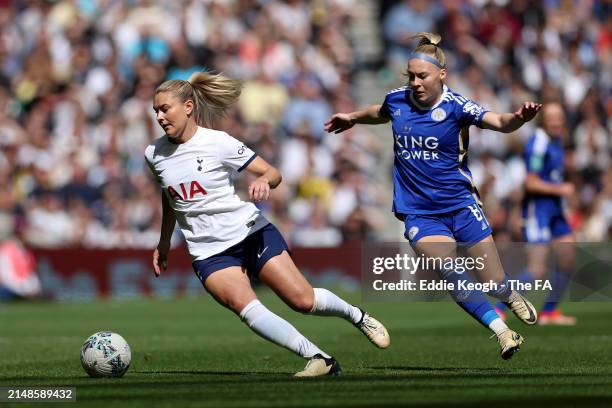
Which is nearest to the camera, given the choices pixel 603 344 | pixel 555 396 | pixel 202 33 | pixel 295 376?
pixel 555 396

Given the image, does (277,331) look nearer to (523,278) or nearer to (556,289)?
(523,278)

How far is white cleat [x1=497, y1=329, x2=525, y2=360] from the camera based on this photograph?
9.87 meters

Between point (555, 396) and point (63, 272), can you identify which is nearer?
point (555, 396)

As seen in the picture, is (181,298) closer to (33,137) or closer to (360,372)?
(33,137)

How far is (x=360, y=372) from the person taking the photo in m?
10.0

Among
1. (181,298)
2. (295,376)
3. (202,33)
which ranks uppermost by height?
(202,33)

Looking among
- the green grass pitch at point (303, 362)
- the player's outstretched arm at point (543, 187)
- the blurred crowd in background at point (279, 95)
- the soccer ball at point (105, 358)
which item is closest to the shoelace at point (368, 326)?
the green grass pitch at point (303, 362)

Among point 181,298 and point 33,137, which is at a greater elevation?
point 33,137

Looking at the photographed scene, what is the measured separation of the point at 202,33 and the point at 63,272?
575cm

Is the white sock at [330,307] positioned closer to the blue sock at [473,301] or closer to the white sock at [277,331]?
the white sock at [277,331]

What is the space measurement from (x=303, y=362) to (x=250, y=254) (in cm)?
181

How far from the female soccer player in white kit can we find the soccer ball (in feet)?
2.93

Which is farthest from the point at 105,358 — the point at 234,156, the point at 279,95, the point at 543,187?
the point at 279,95

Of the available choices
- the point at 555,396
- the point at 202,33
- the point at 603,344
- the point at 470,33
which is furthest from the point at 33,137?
the point at 555,396
